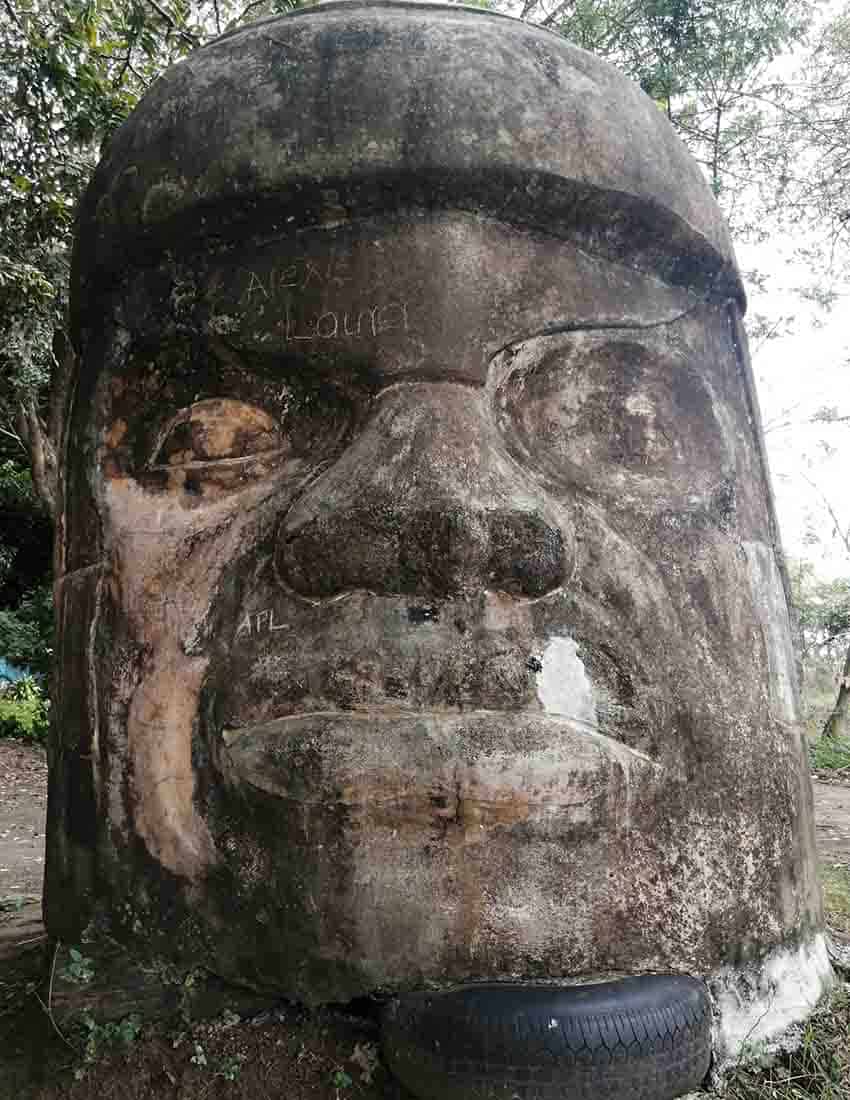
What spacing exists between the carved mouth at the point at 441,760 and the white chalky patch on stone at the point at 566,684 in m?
0.03

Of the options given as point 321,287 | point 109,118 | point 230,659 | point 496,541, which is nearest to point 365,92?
point 321,287

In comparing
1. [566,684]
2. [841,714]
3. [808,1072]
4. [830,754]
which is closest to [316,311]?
[566,684]

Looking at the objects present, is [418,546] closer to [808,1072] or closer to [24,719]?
[808,1072]

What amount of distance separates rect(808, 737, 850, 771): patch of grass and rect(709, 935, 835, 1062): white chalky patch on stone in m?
8.29

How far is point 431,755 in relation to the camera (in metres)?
1.96

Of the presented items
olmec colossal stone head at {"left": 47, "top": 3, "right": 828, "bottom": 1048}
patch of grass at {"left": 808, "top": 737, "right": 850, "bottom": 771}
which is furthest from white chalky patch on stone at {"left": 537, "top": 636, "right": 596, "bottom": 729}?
patch of grass at {"left": 808, "top": 737, "right": 850, "bottom": 771}

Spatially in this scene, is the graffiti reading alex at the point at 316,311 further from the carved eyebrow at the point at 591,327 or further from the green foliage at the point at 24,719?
the green foliage at the point at 24,719

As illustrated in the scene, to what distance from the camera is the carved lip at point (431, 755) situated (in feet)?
6.40

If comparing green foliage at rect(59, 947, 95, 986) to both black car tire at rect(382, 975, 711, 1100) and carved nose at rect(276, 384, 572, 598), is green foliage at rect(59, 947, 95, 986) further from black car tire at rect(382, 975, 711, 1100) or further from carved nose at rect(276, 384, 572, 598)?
carved nose at rect(276, 384, 572, 598)

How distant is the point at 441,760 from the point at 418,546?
17.6 inches

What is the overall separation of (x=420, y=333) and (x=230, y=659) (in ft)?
2.79

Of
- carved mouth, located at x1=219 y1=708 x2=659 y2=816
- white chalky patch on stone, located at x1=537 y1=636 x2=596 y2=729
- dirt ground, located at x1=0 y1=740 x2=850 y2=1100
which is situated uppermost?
white chalky patch on stone, located at x1=537 y1=636 x2=596 y2=729

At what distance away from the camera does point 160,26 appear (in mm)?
5293

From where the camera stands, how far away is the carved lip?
195cm
